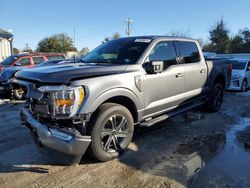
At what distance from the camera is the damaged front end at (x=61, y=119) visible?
346 cm

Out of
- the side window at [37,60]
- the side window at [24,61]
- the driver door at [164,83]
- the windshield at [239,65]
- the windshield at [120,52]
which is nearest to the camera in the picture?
the driver door at [164,83]

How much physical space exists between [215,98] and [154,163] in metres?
3.71

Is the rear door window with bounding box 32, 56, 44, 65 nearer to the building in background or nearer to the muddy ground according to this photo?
the muddy ground

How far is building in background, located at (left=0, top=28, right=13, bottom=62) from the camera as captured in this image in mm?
25625

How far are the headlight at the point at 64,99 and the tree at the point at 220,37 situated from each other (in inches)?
1688

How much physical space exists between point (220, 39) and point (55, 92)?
144 ft

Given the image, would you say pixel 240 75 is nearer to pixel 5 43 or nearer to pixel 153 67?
pixel 153 67

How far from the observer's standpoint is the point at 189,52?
19.4ft

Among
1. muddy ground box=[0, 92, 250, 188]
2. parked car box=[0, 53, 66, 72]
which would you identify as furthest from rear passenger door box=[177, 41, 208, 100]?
parked car box=[0, 53, 66, 72]

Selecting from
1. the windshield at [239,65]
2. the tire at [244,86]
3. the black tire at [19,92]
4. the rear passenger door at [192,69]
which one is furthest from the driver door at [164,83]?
the windshield at [239,65]

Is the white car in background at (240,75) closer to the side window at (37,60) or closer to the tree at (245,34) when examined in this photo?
the side window at (37,60)

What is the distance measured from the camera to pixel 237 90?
1139cm

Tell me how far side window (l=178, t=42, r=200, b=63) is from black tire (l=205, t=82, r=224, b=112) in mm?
1179

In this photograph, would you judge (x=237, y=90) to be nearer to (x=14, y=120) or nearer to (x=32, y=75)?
(x=14, y=120)
